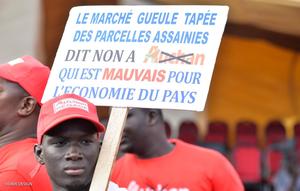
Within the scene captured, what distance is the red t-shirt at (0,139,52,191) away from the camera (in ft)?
11.9

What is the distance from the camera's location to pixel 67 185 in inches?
126

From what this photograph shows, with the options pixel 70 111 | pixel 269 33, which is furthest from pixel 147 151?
pixel 269 33

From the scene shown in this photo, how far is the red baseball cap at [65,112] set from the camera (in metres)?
3.21

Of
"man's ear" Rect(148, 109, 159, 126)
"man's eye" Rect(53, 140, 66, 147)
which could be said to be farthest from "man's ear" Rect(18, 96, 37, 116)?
"man's ear" Rect(148, 109, 159, 126)

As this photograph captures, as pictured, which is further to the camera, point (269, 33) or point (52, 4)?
point (269, 33)

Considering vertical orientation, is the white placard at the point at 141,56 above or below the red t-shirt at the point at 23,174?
above

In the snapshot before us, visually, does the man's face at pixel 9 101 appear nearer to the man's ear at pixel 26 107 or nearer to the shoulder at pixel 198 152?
the man's ear at pixel 26 107

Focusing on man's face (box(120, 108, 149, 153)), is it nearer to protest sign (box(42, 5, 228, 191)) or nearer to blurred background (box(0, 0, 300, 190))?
protest sign (box(42, 5, 228, 191))

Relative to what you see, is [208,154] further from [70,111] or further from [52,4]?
[52,4]

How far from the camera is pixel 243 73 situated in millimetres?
10438

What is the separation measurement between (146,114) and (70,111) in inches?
81.5

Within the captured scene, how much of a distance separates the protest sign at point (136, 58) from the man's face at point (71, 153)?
0.06m

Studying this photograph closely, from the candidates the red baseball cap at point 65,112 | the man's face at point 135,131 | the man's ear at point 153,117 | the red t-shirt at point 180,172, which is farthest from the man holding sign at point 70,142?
the man's ear at point 153,117

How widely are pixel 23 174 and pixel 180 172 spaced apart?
159cm
